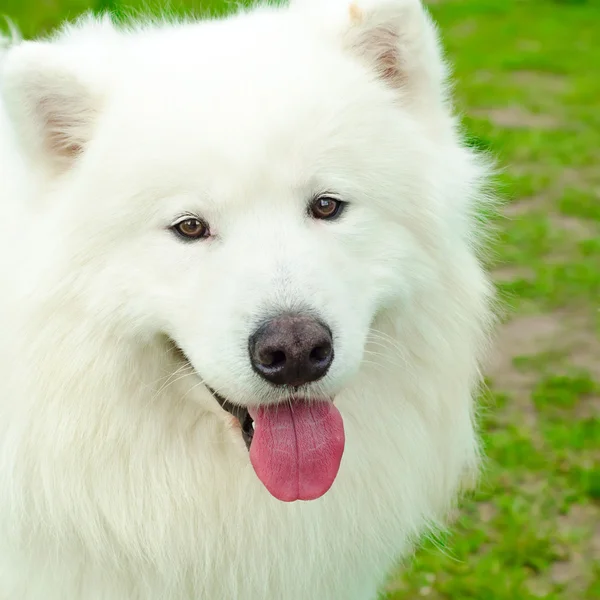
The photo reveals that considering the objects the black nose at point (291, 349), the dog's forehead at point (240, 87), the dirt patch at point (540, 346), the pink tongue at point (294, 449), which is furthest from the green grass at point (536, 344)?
the black nose at point (291, 349)

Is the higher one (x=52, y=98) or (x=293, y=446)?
(x=52, y=98)

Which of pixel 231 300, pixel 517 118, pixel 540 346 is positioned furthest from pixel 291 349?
pixel 517 118

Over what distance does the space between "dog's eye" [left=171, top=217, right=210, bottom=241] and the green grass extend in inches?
66.9

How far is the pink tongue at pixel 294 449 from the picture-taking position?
257cm

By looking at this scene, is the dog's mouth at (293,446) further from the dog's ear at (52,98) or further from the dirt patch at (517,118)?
the dirt patch at (517,118)

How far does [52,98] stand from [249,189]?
25.4 inches

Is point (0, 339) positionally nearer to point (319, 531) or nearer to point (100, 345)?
point (100, 345)

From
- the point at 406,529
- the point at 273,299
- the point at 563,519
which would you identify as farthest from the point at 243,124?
the point at 563,519

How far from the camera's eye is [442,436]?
3.08m

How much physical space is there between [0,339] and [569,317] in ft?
13.5

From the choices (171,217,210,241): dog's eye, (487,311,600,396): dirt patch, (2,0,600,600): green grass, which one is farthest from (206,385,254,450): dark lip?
(487,311,600,396): dirt patch

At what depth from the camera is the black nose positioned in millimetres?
2305

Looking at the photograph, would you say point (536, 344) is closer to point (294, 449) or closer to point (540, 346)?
point (540, 346)

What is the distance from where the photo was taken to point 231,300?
2.36m
